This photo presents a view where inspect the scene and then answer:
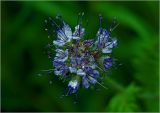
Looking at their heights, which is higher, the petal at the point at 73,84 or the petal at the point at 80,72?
the petal at the point at 80,72

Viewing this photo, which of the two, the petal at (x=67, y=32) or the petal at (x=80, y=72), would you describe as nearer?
the petal at (x=80, y=72)

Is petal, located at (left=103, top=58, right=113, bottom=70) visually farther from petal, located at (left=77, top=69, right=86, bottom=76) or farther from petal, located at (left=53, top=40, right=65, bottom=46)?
petal, located at (left=53, top=40, right=65, bottom=46)

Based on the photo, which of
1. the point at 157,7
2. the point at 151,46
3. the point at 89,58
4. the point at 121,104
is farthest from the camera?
the point at 157,7

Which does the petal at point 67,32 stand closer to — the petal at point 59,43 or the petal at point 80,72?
the petal at point 59,43

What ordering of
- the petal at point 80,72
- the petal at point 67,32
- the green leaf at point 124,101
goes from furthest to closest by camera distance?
the green leaf at point 124,101 < the petal at point 67,32 < the petal at point 80,72

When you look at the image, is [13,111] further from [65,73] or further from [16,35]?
[65,73]

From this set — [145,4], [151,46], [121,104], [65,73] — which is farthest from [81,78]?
[145,4]

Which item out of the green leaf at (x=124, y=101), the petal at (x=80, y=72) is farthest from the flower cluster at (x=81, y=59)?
the green leaf at (x=124, y=101)
